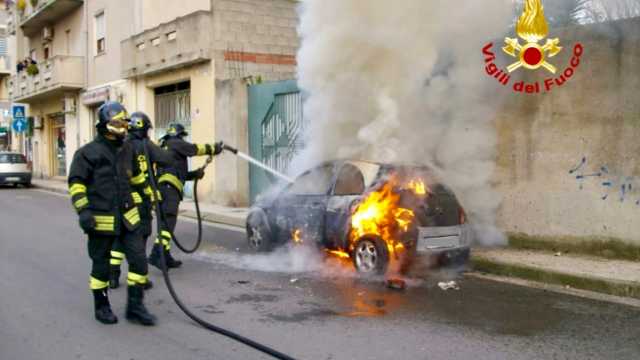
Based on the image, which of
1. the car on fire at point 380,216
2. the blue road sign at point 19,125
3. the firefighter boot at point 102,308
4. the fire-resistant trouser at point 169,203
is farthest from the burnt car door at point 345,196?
the blue road sign at point 19,125

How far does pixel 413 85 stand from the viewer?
8.87 meters

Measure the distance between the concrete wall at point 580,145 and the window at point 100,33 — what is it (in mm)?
18436

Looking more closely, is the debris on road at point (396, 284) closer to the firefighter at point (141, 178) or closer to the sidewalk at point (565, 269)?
the sidewalk at point (565, 269)

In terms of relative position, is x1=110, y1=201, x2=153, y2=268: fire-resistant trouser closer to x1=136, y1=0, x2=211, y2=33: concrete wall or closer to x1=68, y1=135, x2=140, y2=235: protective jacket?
x1=68, y1=135, x2=140, y2=235: protective jacket

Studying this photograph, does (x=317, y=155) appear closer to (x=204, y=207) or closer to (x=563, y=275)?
(x=563, y=275)

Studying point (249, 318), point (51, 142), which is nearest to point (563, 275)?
A: point (249, 318)

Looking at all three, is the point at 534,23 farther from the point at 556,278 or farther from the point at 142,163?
the point at 142,163

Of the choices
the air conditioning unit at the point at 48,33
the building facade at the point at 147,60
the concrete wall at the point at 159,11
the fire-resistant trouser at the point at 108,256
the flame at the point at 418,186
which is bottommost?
the fire-resistant trouser at the point at 108,256

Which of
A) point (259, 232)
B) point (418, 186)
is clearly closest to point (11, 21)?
point (259, 232)

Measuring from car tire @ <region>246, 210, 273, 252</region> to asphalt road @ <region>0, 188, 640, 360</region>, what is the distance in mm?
475

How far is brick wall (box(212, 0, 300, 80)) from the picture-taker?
15836 mm

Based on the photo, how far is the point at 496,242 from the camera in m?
9.08

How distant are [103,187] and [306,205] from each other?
3212 mm

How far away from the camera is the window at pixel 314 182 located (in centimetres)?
802
